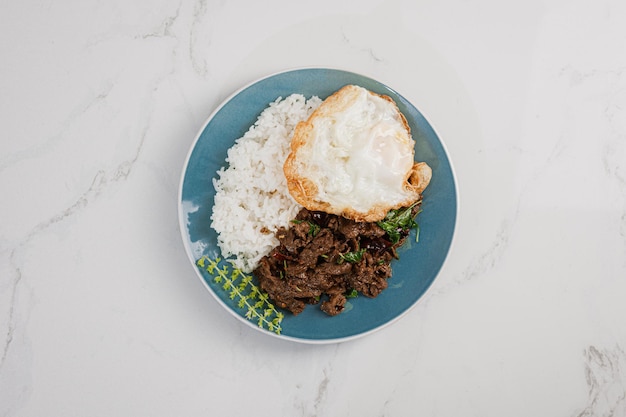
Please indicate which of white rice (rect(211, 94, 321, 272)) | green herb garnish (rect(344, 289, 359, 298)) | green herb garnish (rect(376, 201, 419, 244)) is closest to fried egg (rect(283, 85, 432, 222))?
green herb garnish (rect(376, 201, 419, 244))

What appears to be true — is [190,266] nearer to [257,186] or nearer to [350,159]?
[257,186]

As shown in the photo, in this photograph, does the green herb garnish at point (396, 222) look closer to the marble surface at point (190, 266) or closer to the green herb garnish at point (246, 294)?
the marble surface at point (190, 266)

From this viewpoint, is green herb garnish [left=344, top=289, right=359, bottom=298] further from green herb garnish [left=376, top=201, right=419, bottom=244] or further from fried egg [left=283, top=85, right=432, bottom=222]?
fried egg [left=283, top=85, right=432, bottom=222]

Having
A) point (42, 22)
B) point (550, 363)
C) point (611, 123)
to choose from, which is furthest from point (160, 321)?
point (611, 123)

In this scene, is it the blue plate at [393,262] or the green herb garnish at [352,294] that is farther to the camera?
the green herb garnish at [352,294]

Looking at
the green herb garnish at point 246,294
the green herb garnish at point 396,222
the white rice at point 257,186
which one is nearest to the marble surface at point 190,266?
the green herb garnish at point 246,294

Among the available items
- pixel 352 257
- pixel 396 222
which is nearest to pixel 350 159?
pixel 396 222
